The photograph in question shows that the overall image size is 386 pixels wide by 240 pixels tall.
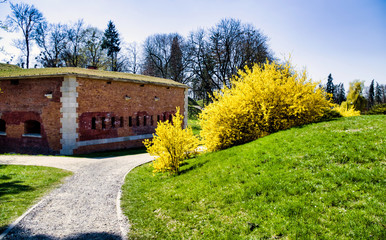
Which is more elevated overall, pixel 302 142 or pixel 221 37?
pixel 221 37

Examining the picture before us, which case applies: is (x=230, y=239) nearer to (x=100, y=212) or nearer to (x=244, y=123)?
(x=100, y=212)

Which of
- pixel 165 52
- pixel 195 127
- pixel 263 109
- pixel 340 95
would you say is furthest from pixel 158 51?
pixel 340 95

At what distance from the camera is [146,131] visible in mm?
21625

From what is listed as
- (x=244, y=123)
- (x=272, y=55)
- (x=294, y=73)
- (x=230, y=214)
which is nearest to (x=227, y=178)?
(x=230, y=214)

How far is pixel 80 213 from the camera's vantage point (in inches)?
248

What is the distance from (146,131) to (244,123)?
1248 centimetres

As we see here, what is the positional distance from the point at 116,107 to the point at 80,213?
13.4 meters

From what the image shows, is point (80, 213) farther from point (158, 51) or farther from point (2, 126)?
point (158, 51)

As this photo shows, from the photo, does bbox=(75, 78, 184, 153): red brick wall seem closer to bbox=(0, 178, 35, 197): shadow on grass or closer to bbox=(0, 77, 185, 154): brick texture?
bbox=(0, 77, 185, 154): brick texture

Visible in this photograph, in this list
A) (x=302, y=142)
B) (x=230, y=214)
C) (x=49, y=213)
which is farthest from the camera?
(x=302, y=142)

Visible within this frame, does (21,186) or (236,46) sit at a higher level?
(236,46)

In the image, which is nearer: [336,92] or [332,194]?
[332,194]

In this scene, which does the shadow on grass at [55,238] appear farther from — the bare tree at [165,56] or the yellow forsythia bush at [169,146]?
the bare tree at [165,56]

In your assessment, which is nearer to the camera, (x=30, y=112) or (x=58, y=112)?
(x=58, y=112)
